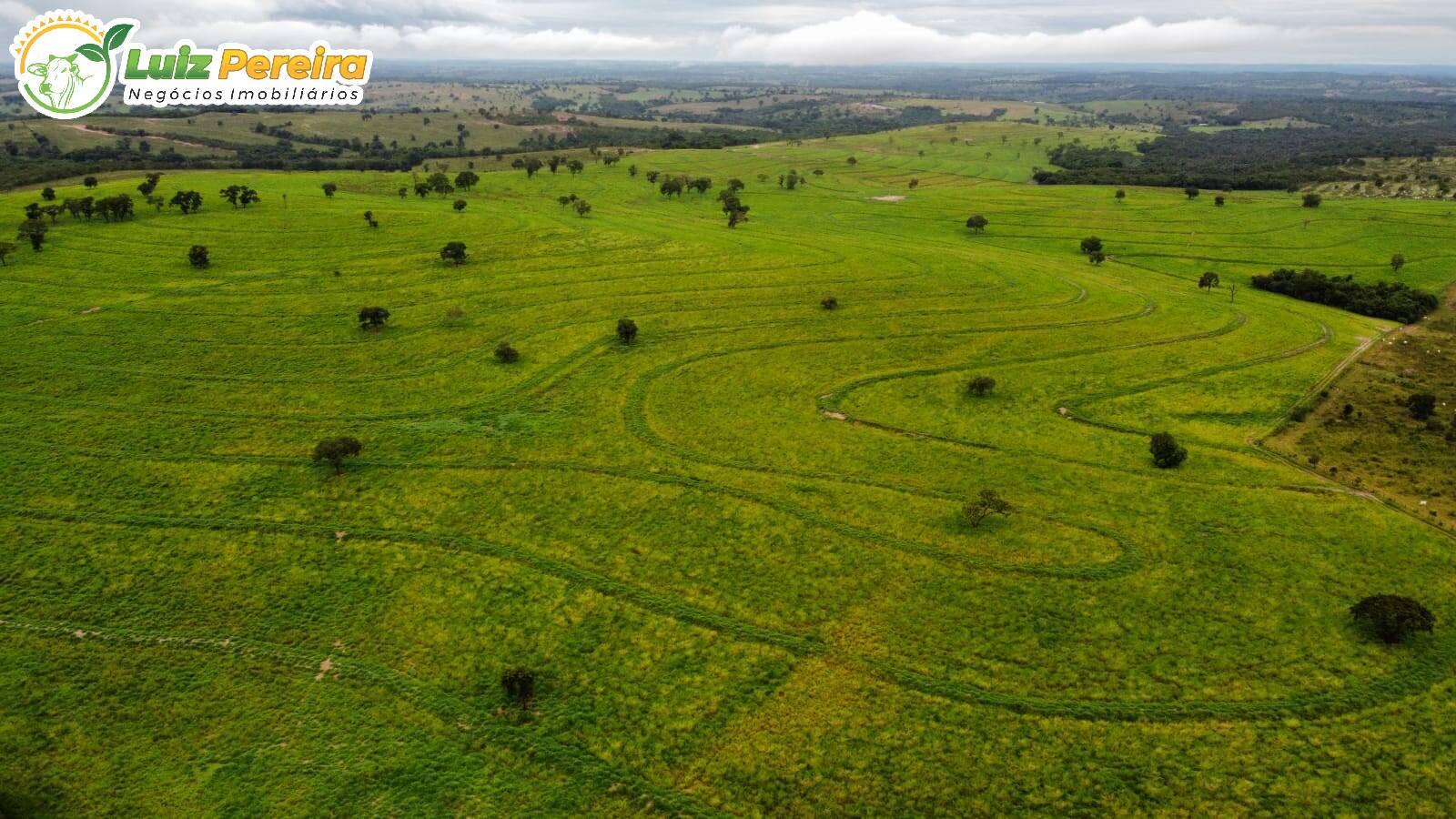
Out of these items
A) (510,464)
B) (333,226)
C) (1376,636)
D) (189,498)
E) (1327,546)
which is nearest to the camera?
(1376,636)

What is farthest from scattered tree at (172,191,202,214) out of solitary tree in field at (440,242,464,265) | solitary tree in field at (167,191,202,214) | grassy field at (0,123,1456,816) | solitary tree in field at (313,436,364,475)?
solitary tree in field at (313,436,364,475)

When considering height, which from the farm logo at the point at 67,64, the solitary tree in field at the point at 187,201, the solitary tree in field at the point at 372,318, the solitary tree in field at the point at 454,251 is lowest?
the solitary tree in field at the point at 372,318

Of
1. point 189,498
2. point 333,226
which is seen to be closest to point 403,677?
point 189,498

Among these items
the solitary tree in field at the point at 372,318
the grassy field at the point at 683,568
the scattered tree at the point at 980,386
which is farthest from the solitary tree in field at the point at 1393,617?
the solitary tree in field at the point at 372,318

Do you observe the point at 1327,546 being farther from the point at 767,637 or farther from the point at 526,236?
the point at 526,236

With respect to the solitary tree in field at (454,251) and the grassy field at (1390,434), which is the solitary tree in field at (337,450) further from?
the grassy field at (1390,434)

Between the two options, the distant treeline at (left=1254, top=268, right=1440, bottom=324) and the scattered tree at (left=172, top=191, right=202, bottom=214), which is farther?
the scattered tree at (left=172, top=191, right=202, bottom=214)

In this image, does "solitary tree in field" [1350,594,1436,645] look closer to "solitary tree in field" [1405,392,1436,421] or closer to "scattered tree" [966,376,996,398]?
"scattered tree" [966,376,996,398]
